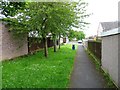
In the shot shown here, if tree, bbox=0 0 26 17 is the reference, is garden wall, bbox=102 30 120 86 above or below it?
below

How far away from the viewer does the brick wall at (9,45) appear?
12867 mm

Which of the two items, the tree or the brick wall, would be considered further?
the tree

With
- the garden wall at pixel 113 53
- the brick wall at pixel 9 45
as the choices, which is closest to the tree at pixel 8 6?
the brick wall at pixel 9 45

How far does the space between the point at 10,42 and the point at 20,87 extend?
26.9ft

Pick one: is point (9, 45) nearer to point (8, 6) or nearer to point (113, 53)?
point (113, 53)

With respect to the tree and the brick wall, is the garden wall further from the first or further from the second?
the tree

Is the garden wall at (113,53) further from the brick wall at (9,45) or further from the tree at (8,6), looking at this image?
the tree at (8,6)

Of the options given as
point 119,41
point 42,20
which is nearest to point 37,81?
point 119,41

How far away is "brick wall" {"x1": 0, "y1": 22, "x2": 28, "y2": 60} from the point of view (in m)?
12.9

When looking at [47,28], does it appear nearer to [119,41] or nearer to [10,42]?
→ [10,42]

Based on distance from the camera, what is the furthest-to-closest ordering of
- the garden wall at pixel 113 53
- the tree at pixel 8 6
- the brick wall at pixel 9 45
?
the tree at pixel 8 6 → the brick wall at pixel 9 45 → the garden wall at pixel 113 53

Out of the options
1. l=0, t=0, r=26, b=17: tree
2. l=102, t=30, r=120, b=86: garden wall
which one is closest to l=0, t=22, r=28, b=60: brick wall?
l=102, t=30, r=120, b=86: garden wall

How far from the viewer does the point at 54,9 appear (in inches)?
523

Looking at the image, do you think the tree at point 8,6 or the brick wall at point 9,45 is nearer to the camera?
the brick wall at point 9,45
